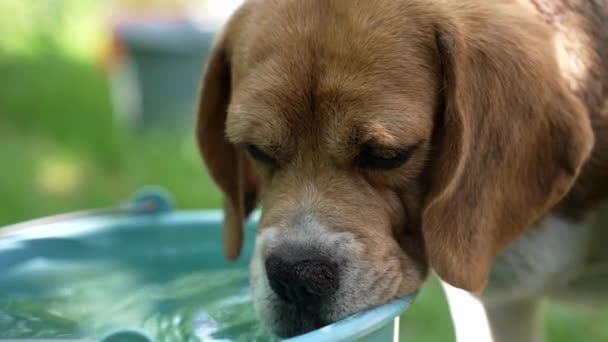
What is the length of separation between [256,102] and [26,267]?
1.15 metres

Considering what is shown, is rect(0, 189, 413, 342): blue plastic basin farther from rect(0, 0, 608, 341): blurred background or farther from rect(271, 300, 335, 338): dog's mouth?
rect(0, 0, 608, 341): blurred background

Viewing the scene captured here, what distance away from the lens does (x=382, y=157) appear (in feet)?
8.66

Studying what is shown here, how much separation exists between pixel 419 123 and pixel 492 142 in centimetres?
21

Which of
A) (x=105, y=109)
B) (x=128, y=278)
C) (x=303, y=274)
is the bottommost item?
(x=105, y=109)

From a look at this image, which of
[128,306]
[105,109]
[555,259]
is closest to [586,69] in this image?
[555,259]

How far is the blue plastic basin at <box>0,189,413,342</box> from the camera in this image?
2.93 metres

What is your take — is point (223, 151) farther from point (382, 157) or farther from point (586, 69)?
point (586, 69)

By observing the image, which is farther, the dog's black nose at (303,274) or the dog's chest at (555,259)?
the dog's chest at (555,259)

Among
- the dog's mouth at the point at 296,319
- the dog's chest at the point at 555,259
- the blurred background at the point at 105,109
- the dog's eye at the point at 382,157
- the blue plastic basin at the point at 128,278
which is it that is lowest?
the blurred background at the point at 105,109

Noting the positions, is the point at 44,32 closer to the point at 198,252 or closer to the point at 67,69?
the point at 67,69

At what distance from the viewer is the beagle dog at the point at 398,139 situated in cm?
256

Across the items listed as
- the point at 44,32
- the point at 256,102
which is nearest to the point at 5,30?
the point at 44,32

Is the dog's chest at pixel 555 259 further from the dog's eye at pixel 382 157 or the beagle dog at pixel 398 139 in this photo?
the dog's eye at pixel 382 157

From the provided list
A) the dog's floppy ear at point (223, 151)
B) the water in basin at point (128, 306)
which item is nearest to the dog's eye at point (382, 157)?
the water in basin at point (128, 306)
